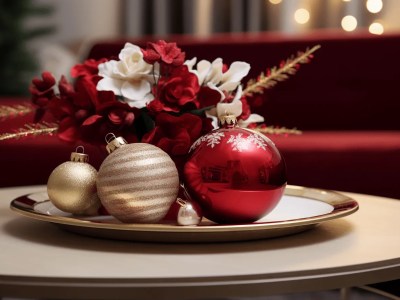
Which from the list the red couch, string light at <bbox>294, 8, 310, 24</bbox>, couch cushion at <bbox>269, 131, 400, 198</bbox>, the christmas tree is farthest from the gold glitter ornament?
the christmas tree

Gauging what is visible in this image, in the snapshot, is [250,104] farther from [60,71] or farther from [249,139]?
[60,71]

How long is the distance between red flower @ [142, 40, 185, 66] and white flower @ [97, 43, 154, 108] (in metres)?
0.03

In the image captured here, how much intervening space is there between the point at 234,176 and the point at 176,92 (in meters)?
0.16

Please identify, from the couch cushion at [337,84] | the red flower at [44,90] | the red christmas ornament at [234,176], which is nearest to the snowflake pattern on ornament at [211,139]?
the red christmas ornament at [234,176]

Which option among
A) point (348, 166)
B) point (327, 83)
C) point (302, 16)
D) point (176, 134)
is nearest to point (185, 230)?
point (176, 134)

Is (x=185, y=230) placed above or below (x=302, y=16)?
below

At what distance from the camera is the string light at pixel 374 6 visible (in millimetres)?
3090

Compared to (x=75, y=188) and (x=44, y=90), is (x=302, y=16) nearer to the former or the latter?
(x=44, y=90)

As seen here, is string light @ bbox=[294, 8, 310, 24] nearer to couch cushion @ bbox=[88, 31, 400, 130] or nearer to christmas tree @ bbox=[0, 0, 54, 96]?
couch cushion @ bbox=[88, 31, 400, 130]

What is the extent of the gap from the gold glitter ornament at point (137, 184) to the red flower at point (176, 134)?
10 centimetres

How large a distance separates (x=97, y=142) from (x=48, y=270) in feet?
1.09

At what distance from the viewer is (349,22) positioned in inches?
→ 126

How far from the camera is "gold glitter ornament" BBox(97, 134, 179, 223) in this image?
2.47 feet

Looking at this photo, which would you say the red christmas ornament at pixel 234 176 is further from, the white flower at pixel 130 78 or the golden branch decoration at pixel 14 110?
the golden branch decoration at pixel 14 110
